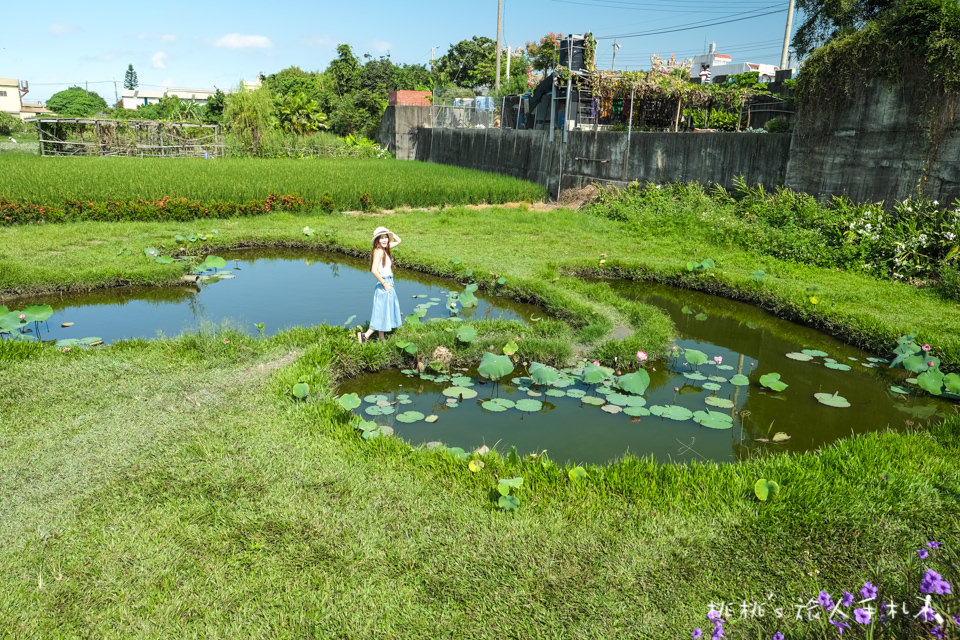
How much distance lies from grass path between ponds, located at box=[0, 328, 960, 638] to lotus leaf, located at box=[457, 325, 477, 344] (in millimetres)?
1817

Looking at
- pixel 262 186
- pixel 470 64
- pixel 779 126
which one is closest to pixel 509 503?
pixel 779 126

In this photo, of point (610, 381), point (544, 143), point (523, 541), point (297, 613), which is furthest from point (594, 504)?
point (544, 143)

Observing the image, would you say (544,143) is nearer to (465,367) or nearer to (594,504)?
(465,367)

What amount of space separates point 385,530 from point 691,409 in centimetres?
288

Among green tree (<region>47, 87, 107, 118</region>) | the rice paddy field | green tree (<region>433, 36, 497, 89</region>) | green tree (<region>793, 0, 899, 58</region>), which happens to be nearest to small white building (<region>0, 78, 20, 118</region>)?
green tree (<region>47, 87, 107, 118</region>)

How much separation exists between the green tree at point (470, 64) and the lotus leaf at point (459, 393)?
37647 mm

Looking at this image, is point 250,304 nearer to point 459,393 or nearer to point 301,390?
point 301,390

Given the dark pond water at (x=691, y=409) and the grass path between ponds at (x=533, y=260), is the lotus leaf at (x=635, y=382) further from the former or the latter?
the grass path between ponds at (x=533, y=260)

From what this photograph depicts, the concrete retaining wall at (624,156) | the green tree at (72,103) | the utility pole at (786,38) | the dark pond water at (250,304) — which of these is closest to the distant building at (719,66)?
the utility pole at (786,38)

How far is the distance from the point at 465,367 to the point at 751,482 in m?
2.84

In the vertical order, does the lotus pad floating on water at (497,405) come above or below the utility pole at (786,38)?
below

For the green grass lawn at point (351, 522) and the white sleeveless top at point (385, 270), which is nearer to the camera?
the green grass lawn at point (351, 522)

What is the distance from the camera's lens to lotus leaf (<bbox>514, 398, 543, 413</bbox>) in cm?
491

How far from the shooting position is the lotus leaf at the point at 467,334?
19.0 feet
